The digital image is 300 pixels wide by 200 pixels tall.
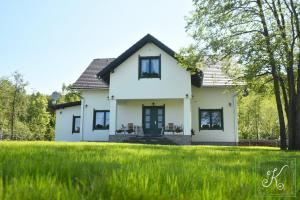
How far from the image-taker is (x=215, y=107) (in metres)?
25.0

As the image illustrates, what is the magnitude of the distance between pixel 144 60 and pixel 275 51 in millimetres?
10533

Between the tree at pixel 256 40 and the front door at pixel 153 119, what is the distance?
5.96 meters

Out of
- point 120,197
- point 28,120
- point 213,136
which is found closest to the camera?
point 120,197

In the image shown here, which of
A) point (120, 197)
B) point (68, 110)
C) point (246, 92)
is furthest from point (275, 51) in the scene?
point (68, 110)

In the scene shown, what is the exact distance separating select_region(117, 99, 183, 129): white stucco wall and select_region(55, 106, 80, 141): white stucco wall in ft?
16.6

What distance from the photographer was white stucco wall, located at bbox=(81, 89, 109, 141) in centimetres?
2666

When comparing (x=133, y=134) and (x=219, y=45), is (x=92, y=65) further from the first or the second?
(x=219, y=45)

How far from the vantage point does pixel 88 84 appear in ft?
91.2

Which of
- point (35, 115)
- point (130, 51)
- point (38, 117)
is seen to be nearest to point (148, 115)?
point (130, 51)

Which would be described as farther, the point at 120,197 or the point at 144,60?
the point at 144,60

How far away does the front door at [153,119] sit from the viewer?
2473 centimetres

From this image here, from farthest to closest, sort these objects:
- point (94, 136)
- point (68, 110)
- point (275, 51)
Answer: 1. point (68, 110)
2. point (94, 136)
3. point (275, 51)

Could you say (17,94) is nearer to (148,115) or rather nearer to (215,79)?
(148,115)

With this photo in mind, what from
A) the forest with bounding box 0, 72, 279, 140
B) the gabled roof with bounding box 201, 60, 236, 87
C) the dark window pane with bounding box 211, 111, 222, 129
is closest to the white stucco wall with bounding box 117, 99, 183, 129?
the dark window pane with bounding box 211, 111, 222, 129
